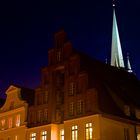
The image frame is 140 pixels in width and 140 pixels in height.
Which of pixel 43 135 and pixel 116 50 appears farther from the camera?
pixel 116 50

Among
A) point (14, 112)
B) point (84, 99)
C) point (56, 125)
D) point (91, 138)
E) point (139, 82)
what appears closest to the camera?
point (91, 138)

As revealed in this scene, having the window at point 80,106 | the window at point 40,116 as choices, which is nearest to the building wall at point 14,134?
the window at point 40,116

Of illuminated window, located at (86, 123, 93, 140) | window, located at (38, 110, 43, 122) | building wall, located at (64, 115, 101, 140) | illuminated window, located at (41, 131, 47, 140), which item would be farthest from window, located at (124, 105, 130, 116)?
window, located at (38, 110, 43, 122)

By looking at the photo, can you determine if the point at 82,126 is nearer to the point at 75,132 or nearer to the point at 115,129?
the point at 75,132

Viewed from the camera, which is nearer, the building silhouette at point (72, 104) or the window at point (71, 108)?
the building silhouette at point (72, 104)

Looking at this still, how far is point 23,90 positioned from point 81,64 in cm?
1447

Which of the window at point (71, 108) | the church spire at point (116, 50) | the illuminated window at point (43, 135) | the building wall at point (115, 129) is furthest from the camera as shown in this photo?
the church spire at point (116, 50)

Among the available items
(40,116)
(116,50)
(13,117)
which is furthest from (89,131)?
(116,50)

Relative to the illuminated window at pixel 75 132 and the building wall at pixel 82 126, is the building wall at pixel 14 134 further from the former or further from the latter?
the illuminated window at pixel 75 132

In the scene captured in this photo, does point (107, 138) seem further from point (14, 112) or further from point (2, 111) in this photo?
point (2, 111)

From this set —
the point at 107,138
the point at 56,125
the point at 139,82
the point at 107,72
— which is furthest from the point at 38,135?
the point at 139,82

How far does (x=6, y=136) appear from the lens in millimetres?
63000

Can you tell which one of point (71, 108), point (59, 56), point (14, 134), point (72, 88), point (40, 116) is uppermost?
point (59, 56)

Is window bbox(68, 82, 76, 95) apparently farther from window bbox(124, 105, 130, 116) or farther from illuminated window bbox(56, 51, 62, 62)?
window bbox(124, 105, 130, 116)
